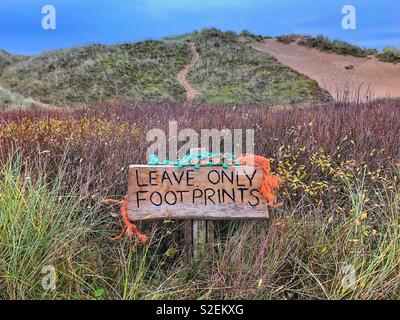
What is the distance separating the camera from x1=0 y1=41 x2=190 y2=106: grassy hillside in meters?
21.4

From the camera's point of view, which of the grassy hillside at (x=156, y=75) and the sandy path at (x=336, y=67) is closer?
the grassy hillside at (x=156, y=75)

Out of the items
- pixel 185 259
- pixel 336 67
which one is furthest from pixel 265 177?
pixel 336 67

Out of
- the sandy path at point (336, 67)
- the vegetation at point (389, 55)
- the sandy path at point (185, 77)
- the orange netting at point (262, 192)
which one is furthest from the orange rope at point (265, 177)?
the vegetation at point (389, 55)

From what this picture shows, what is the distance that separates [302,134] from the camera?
4.29 meters

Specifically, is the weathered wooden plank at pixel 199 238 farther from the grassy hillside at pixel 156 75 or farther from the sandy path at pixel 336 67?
the sandy path at pixel 336 67

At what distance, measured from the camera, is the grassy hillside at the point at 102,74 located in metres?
21.4

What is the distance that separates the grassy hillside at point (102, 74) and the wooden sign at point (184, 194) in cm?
1537

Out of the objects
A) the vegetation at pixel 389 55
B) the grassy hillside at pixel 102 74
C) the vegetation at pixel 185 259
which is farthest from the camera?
the vegetation at pixel 389 55

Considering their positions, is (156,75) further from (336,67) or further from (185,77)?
(336,67)

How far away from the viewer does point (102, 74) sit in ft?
82.1

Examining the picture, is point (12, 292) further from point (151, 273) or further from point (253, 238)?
point (253, 238)

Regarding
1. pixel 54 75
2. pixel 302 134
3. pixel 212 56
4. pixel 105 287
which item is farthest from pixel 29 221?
pixel 212 56

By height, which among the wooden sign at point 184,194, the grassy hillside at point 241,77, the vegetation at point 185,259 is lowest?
the vegetation at point 185,259

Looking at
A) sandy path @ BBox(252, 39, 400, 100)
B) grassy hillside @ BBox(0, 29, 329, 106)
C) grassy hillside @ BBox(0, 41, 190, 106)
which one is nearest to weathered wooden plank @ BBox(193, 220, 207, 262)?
grassy hillside @ BBox(0, 29, 329, 106)
